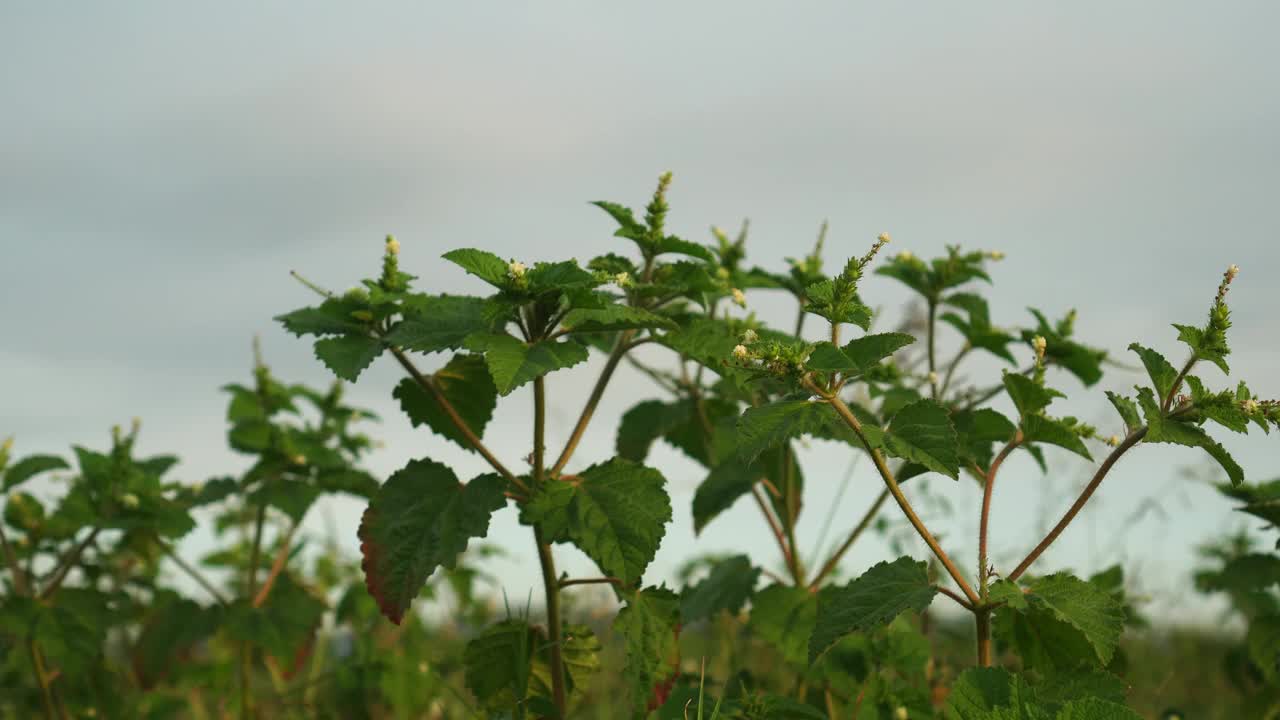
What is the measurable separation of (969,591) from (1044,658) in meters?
0.51

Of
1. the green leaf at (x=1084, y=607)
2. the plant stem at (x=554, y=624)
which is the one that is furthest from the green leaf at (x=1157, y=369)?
the plant stem at (x=554, y=624)

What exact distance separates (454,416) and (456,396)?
30 cm

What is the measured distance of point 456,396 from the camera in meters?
3.60

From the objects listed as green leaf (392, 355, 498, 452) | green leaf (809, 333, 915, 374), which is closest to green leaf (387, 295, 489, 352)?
green leaf (392, 355, 498, 452)

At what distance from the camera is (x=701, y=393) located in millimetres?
4543

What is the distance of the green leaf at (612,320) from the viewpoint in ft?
9.88

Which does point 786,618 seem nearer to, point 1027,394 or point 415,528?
point 1027,394

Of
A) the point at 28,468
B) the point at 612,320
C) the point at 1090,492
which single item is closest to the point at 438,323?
the point at 612,320

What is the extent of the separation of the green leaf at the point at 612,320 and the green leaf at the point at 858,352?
0.57 meters

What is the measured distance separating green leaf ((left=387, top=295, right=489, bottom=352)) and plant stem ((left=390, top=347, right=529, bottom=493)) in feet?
0.32

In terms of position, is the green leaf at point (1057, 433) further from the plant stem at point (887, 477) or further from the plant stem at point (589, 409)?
the plant stem at point (589, 409)

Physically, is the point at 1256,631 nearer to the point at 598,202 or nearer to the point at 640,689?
the point at 640,689

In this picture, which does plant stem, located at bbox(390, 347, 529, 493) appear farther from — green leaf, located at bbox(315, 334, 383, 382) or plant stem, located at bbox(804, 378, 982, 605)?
plant stem, located at bbox(804, 378, 982, 605)

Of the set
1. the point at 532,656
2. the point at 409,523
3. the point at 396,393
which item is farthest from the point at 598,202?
the point at 532,656
